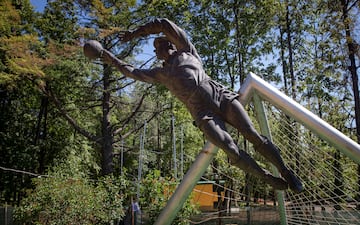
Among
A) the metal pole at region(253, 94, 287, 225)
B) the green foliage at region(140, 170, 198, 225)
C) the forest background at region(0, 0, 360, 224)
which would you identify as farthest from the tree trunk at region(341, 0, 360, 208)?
the metal pole at region(253, 94, 287, 225)

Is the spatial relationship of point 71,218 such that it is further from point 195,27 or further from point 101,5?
point 101,5

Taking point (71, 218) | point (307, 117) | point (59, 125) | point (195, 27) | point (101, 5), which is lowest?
point (71, 218)

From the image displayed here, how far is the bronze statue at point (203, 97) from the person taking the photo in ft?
10.2

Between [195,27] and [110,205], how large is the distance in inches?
271

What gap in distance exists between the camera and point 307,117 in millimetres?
3225

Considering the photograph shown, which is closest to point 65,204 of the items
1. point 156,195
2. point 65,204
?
point 65,204

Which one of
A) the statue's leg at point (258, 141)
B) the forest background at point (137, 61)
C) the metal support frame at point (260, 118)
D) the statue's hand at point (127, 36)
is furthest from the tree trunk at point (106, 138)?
the statue's leg at point (258, 141)

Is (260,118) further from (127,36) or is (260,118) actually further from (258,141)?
(127,36)

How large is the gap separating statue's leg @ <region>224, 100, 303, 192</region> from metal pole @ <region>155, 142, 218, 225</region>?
497 millimetres

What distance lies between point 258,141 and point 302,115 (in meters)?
0.46

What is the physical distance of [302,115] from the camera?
10.7 feet

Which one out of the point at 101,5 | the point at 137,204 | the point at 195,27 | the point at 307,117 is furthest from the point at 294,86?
the point at 307,117

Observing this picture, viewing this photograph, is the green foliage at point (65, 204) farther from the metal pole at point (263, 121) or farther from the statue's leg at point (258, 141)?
the statue's leg at point (258, 141)

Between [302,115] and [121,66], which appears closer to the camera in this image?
[302,115]
